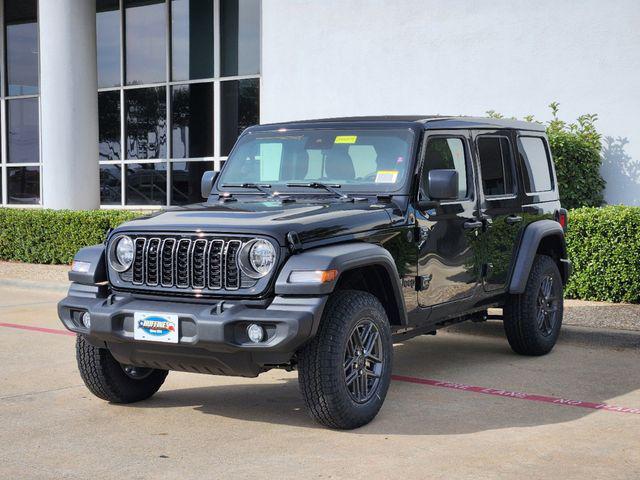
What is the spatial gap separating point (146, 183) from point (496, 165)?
13152mm

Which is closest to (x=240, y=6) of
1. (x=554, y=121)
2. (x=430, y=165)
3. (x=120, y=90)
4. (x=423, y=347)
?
(x=120, y=90)

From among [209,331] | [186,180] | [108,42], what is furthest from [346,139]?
[108,42]

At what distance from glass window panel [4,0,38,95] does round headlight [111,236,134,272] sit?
56.9 feet

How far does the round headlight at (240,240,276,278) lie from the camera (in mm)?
5598

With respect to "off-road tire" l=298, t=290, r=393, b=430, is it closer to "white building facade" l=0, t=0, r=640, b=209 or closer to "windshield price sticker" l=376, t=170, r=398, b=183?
"windshield price sticker" l=376, t=170, r=398, b=183

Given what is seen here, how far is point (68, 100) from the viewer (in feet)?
55.4

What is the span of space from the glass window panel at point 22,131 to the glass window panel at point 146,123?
311 cm

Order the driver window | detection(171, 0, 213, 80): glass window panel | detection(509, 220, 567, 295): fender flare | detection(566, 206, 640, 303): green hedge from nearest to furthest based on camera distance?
the driver window < detection(509, 220, 567, 295): fender flare < detection(566, 206, 640, 303): green hedge < detection(171, 0, 213, 80): glass window panel

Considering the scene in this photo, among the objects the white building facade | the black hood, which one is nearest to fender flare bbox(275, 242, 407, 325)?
the black hood

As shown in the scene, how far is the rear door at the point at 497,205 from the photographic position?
297 inches

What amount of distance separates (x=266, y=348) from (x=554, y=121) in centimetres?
881

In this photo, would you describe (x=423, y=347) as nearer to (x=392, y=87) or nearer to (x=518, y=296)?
(x=518, y=296)

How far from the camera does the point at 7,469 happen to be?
508 cm

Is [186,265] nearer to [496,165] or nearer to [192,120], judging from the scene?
[496,165]
